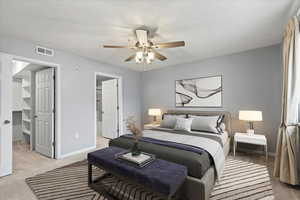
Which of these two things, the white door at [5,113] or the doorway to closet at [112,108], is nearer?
the white door at [5,113]

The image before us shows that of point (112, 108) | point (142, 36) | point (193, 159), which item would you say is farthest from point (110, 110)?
point (193, 159)

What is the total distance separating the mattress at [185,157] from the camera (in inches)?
70.5

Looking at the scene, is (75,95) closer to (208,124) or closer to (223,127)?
(208,124)

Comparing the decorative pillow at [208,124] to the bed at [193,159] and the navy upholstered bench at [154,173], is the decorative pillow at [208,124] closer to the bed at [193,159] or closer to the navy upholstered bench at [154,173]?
the bed at [193,159]

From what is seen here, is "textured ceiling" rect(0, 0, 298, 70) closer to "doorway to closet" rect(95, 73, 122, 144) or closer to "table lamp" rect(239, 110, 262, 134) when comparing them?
"table lamp" rect(239, 110, 262, 134)

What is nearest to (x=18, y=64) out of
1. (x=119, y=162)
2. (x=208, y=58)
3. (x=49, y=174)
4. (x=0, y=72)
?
(x=0, y=72)

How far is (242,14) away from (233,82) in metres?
2.00

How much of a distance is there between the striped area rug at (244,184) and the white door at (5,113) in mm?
3436

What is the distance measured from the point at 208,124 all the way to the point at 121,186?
2227 mm

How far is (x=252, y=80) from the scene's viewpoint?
3.46 meters

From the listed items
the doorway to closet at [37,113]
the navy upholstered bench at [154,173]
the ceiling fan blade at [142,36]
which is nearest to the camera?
the navy upholstered bench at [154,173]

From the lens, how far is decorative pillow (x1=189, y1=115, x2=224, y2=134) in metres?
3.24

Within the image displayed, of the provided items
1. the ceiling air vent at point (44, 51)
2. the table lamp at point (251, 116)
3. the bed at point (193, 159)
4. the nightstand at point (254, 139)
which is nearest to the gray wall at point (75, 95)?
the ceiling air vent at point (44, 51)

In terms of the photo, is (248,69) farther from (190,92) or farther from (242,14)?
(242,14)
